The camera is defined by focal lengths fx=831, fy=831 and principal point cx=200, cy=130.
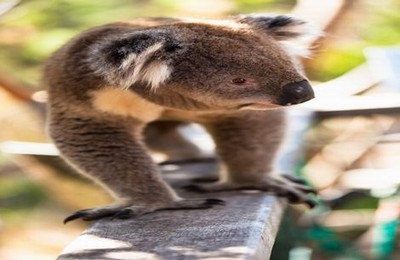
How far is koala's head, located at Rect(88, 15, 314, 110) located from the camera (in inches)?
75.6

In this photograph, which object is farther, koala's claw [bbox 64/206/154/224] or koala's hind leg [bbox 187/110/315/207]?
koala's hind leg [bbox 187/110/315/207]

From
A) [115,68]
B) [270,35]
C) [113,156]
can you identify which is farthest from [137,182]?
[270,35]

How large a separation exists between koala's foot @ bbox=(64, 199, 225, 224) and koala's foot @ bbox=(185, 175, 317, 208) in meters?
0.27

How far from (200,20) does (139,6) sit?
9.61 ft

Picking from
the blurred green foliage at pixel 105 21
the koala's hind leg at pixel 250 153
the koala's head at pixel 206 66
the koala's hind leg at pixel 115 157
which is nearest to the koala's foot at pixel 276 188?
the koala's hind leg at pixel 250 153

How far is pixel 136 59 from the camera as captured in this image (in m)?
1.92

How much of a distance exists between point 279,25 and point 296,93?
421mm

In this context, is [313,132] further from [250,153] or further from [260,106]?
[260,106]

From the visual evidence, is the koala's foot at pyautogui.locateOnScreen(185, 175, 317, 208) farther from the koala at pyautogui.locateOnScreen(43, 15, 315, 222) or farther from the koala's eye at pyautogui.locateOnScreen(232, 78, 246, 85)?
the koala's eye at pyautogui.locateOnScreen(232, 78, 246, 85)

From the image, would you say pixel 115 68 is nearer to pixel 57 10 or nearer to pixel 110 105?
pixel 110 105

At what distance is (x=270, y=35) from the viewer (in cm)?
Answer: 217

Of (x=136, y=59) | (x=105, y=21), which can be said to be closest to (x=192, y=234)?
(x=136, y=59)

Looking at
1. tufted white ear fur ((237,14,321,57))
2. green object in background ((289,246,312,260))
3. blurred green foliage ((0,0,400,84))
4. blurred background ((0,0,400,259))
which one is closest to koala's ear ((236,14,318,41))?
tufted white ear fur ((237,14,321,57))

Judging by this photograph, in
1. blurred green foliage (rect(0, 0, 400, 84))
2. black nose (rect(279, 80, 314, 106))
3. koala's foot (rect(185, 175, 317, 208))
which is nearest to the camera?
black nose (rect(279, 80, 314, 106))
